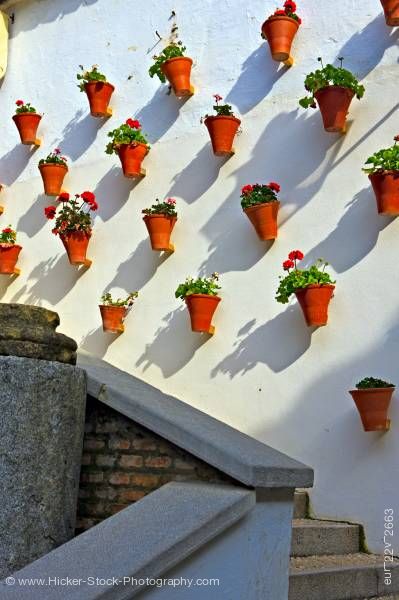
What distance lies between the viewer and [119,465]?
379 cm

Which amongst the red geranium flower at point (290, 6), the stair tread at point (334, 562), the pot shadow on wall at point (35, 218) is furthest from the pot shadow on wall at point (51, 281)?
the stair tread at point (334, 562)

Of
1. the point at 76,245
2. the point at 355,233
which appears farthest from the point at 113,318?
the point at 355,233

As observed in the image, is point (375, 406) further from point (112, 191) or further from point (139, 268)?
point (112, 191)

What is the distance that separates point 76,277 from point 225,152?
1.67 metres

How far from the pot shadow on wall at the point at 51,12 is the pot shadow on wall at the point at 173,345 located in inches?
119

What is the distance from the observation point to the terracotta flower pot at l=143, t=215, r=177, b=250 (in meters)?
5.84

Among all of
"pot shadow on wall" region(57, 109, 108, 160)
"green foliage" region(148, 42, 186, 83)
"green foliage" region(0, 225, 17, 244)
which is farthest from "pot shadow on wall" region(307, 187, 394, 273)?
"green foliage" region(0, 225, 17, 244)

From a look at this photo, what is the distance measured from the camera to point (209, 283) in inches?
219

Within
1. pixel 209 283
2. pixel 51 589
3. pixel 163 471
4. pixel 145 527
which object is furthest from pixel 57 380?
pixel 209 283

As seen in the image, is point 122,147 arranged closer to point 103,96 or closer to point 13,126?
point 103,96

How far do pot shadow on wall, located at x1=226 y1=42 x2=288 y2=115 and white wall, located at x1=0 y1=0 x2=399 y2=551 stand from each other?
0.01 m

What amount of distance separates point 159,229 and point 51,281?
129 cm

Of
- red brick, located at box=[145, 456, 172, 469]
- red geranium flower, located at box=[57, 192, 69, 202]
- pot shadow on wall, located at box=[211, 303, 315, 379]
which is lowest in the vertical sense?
red brick, located at box=[145, 456, 172, 469]

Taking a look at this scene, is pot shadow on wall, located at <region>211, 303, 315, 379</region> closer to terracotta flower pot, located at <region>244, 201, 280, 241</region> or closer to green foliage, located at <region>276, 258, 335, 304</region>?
green foliage, located at <region>276, 258, 335, 304</region>
